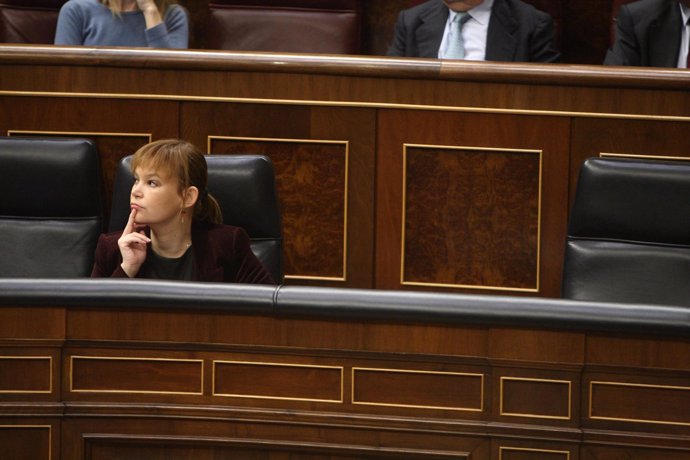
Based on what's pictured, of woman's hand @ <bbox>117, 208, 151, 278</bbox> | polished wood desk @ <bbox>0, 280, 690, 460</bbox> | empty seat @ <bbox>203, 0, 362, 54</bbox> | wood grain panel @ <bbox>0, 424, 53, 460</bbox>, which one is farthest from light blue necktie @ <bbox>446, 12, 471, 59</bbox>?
wood grain panel @ <bbox>0, 424, 53, 460</bbox>

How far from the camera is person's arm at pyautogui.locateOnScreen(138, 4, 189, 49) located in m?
1.94

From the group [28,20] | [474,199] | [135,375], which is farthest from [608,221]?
[28,20]

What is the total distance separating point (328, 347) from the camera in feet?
3.31

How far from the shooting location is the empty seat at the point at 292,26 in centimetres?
217

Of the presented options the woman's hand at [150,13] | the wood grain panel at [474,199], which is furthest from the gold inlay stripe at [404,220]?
the woman's hand at [150,13]

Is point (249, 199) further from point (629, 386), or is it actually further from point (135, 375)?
point (629, 386)

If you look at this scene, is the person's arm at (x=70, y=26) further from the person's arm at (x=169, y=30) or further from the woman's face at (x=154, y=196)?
the woman's face at (x=154, y=196)

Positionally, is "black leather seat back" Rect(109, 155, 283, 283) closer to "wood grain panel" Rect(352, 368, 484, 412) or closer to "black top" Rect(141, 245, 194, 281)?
"black top" Rect(141, 245, 194, 281)

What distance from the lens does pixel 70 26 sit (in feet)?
6.34

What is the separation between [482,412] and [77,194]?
2.45ft

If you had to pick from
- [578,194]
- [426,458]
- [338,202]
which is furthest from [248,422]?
[338,202]

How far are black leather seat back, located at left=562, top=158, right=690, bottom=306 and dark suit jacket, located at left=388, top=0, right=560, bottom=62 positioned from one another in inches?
19.7

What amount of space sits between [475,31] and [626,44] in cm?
25

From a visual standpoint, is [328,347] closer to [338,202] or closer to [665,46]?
→ [338,202]
